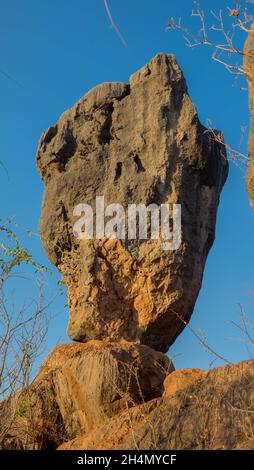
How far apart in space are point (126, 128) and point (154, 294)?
337cm

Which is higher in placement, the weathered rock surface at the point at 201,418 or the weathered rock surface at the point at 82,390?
the weathered rock surface at the point at 82,390

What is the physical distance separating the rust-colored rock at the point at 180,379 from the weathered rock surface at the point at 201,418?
0.49 meters

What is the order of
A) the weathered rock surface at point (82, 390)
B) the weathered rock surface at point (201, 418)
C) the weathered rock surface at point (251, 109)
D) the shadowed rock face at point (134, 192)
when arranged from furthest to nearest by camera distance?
the shadowed rock face at point (134, 192), the weathered rock surface at point (82, 390), the weathered rock surface at point (201, 418), the weathered rock surface at point (251, 109)

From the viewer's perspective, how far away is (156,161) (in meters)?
12.2

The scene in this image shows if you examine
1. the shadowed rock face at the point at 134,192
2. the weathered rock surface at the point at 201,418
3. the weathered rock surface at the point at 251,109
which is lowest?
the weathered rock surface at the point at 201,418

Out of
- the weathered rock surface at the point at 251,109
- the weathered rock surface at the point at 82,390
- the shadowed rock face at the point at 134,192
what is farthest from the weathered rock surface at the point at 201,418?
the shadowed rock face at the point at 134,192

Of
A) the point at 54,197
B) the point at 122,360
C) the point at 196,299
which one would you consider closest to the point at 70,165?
the point at 54,197

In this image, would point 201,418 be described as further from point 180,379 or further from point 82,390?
point 82,390

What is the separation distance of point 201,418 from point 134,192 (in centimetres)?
545

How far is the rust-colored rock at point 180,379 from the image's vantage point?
9.00m

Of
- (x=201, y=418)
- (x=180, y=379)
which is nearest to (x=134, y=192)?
(x=180, y=379)

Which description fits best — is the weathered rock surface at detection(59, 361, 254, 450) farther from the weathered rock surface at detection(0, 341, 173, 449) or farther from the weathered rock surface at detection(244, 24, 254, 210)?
the weathered rock surface at detection(244, 24, 254, 210)

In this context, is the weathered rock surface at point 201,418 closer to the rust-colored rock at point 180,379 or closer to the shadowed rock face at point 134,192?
the rust-colored rock at point 180,379
